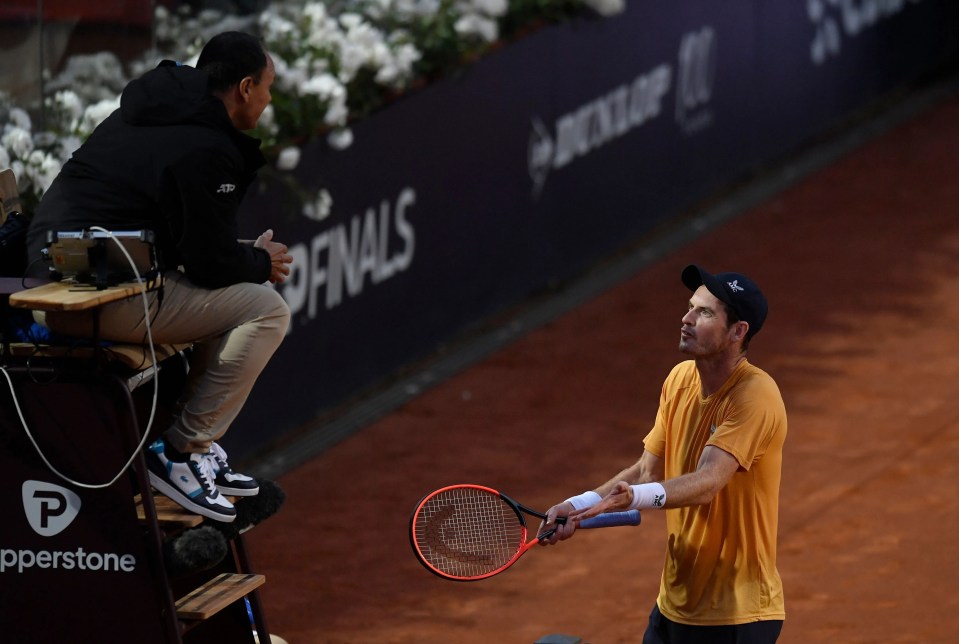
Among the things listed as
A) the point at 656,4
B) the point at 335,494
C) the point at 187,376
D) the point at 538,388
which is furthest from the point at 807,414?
the point at 187,376

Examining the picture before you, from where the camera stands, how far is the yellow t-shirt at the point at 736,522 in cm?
535

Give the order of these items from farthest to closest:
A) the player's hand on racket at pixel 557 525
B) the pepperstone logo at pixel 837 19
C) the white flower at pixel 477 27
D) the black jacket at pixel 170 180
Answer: the pepperstone logo at pixel 837 19
the white flower at pixel 477 27
the black jacket at pixel 170 180
the player's hand on racket at pixel 557 525

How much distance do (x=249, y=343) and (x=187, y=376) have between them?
356 mm

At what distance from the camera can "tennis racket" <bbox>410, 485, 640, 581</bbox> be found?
17.4ft

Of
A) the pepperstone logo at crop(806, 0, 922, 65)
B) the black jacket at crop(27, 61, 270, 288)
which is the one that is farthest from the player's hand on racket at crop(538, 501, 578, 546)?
the pepperstone logo at crop(806, 0, 922, 65)

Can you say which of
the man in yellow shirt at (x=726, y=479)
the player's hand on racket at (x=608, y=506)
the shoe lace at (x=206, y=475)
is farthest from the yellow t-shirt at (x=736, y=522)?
the shoe lace at (x=206, y=475)

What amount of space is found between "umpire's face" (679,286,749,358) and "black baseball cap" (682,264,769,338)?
31 millimetres

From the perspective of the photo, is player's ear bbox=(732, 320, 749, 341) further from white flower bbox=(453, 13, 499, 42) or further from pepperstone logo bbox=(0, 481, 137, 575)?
white flower bbox=(453, 13, 499, 42)

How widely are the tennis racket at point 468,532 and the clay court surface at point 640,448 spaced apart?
1967mm

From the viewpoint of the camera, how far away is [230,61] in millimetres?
5414

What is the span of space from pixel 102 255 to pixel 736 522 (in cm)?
224

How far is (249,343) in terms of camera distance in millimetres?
5523

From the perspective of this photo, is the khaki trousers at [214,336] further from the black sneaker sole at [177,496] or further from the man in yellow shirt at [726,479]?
the man in yellow shirt at [726,479]

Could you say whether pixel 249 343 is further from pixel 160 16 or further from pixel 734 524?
pixel 160 16
